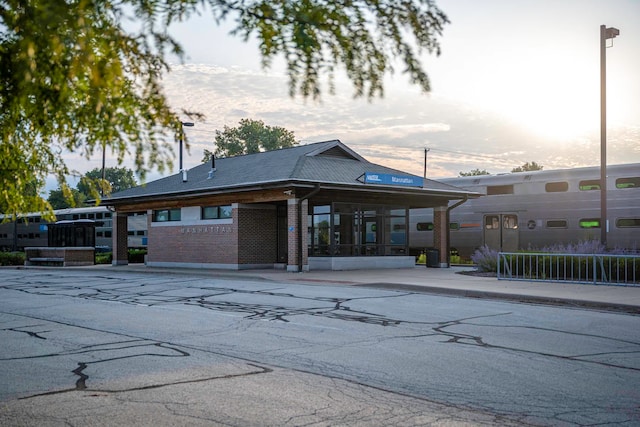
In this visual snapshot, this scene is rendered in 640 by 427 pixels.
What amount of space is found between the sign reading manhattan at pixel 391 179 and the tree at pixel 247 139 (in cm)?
5673

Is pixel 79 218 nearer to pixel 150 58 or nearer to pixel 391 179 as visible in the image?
pixel 391 179

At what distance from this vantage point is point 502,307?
631 inches

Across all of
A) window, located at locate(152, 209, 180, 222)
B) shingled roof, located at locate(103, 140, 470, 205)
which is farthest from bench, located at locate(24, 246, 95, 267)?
window, located at locate(152, 209, 180, 222)

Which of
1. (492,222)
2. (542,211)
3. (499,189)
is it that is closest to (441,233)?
(492,222)

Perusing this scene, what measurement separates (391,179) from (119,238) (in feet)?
58.2

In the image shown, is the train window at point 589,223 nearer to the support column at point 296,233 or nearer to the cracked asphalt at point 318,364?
the support column at point 296,233

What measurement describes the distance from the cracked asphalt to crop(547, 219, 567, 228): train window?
17.2 m

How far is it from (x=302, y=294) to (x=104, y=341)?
28.0 ft

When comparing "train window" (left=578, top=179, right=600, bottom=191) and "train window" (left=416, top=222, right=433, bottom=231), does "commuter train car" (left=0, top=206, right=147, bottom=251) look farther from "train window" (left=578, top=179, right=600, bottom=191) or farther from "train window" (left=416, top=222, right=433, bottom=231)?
"train window" (left=578, top=179, right=600, bottom=191)

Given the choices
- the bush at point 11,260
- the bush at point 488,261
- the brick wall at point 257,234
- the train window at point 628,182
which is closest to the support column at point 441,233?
the bush at point 488,261

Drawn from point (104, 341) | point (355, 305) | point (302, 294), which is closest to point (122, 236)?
point (302, 294)

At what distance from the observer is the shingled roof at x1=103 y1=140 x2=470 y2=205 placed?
96.4 ft

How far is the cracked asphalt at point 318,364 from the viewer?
6.62 meters

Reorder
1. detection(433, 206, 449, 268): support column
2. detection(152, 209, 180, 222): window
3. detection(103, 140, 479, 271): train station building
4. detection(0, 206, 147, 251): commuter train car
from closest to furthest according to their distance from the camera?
detection(103, 140, 479, 271): train station building < detection(433, 206, 449, 268): support column < detection(152, 209, 180, 222): window < detection(0, 206, 147, 251): commuter train car
